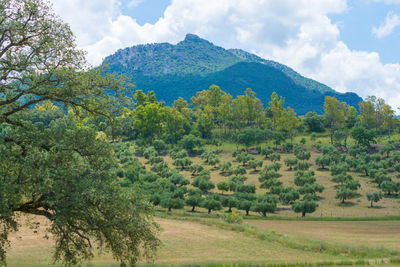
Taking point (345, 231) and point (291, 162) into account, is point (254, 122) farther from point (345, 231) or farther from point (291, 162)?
point (345, 231)

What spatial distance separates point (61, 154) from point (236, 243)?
878 inches

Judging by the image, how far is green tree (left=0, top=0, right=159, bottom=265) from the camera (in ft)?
39.7

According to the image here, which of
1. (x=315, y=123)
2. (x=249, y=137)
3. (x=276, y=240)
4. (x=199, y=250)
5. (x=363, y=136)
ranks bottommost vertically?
(x=199, y=250)

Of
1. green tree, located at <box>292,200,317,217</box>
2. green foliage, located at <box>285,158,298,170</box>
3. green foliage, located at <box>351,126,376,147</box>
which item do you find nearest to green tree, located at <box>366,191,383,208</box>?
green tree, located at <box>292,200,317,217</box>

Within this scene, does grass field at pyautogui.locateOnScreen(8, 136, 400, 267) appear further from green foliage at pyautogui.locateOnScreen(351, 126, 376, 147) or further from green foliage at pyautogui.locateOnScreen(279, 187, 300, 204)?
green foliage at pyautogui.locateOnScreen(351, 126, 376, 147)

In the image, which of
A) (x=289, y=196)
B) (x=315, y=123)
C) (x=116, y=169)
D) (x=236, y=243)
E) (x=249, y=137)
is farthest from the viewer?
(x=315, y=123)

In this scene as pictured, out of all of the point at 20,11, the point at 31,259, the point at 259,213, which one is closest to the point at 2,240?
the point at 20,11

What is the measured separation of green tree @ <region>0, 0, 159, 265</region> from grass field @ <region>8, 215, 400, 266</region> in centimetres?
722

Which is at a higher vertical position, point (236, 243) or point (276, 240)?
point (276, 240)

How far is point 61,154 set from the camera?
41.9 ft

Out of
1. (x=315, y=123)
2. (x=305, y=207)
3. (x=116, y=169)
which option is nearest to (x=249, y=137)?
(x=315, y=123)

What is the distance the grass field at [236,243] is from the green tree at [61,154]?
7.22 meters

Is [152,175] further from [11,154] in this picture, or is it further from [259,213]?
[11,154]

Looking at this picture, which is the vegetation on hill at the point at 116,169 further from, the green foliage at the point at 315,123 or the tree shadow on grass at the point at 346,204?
the green foliage at the point at 315,123
